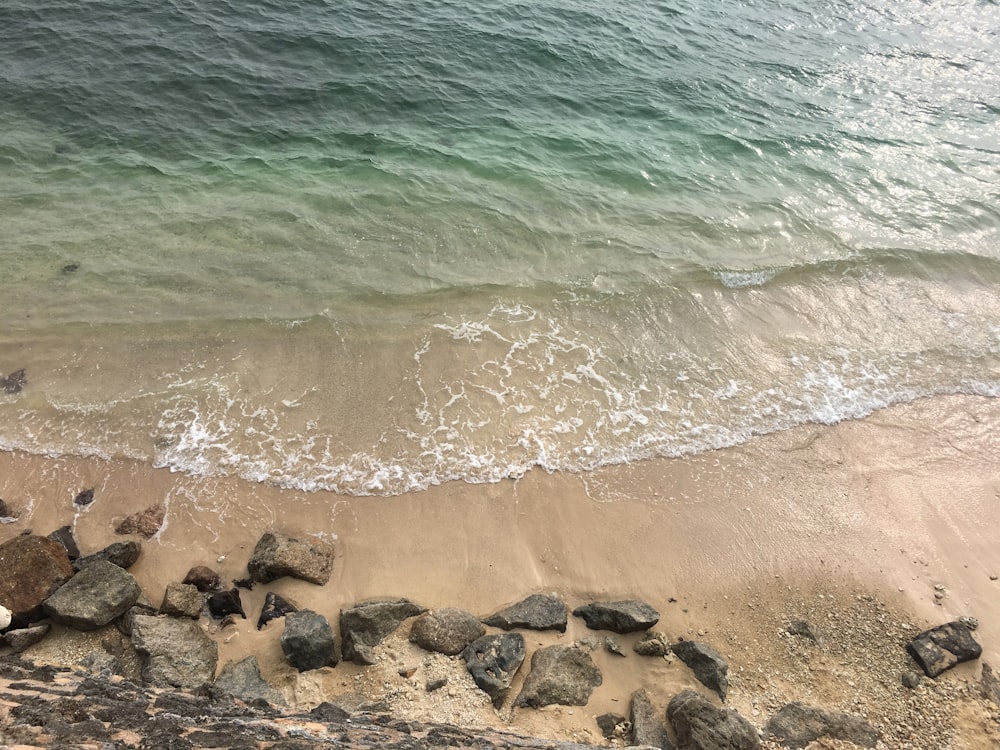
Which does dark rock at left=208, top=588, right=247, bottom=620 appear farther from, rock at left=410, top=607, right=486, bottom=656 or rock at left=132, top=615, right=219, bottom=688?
rock at left=410, top=607, right=486, bottom=656

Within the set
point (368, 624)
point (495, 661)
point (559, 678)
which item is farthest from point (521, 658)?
point (368, 624)

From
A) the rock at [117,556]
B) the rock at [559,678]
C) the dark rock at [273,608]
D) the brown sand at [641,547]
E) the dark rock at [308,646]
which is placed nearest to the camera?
the rock at [559,678]

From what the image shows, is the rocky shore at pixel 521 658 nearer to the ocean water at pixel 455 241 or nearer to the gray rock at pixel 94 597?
the gray rock at pixel 94 597

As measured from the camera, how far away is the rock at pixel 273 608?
5988 mm

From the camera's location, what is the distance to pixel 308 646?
18.2 feet

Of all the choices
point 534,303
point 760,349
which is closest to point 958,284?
point 760,349

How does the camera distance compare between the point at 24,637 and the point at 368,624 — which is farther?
the point at 368,624

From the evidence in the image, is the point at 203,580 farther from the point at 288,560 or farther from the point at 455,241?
the point at 455,241

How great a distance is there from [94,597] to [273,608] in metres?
1.70

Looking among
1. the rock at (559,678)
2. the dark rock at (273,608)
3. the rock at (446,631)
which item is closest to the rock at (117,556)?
the dark rock at (273,608)

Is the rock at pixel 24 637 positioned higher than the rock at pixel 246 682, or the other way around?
the rock at pixel 246 682

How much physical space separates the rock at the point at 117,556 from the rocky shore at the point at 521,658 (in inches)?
0.6

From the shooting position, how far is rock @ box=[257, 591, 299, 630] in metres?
5.99

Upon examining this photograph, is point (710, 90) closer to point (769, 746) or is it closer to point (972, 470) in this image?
point (972, 470)
